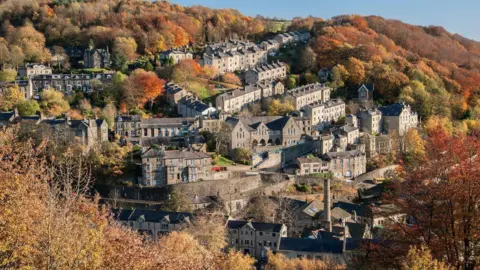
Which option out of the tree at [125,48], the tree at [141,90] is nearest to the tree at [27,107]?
the tree at [141,90]

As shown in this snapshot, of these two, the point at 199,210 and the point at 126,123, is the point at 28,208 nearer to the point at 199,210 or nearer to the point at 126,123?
the point at 199,210

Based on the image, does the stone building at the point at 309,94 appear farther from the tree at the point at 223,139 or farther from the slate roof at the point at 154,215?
the slate roof at the point at 154,215

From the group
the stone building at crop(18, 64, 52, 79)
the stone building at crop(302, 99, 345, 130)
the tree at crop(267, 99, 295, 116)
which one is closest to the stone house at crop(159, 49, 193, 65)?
the stone building at crop(18, 64, 52, 79)

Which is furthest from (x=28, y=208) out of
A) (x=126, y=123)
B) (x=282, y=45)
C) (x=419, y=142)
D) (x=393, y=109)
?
(x=282, y=45)

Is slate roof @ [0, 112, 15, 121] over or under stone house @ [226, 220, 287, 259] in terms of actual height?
over

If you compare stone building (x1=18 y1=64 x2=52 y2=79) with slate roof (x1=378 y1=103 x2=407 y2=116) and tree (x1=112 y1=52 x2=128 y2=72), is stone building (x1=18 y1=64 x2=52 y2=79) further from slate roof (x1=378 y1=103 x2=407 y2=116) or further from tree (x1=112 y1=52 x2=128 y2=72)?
slate roof (x1=378 y1=103 x2=407 y2=116)
